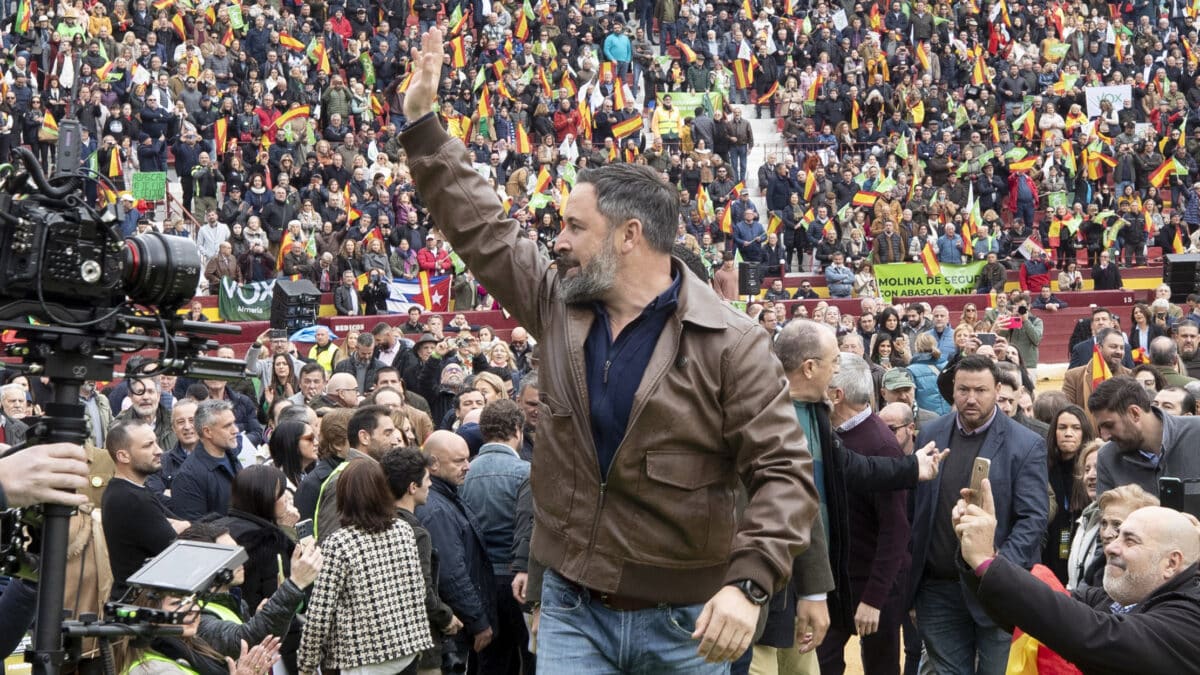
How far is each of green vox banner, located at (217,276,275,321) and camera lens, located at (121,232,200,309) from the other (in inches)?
740

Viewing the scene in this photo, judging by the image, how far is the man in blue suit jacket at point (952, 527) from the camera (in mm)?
6625

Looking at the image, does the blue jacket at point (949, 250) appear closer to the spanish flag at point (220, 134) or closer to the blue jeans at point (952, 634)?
the spanish flag at point (220, 134)

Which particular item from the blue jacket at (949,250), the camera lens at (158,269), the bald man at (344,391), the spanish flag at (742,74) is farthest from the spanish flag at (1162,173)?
the camera lens at (158,269)

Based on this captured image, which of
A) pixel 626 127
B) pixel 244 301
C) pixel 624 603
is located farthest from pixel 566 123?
pixel 624 603

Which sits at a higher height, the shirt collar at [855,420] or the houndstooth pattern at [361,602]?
the shirt collar at [855,420]

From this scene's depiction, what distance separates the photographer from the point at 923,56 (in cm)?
3559

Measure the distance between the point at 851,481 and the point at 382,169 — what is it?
21192 millimetres

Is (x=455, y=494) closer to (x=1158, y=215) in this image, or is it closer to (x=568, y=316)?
(x=568, y=316)

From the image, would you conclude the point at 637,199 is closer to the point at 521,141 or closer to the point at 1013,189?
the point at 521,141

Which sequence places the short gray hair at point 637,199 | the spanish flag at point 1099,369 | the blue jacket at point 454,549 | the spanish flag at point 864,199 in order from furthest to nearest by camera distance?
1. the spanish flag at point 864,199
2. the spanish flag at point 1099,369
3. the blue jacket at point 454,549
4. the short gray hair at point 637,199

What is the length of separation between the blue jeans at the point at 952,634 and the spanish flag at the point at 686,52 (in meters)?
27.6

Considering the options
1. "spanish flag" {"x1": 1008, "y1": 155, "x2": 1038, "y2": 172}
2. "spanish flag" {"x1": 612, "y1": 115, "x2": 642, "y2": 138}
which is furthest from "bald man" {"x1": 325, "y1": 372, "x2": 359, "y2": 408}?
"spanish flag" {"x1": 1008, "y1": 155, "x2": 1038, "y2": 172}

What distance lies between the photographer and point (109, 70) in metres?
25.6

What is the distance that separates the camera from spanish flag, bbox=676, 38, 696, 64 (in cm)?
3350
